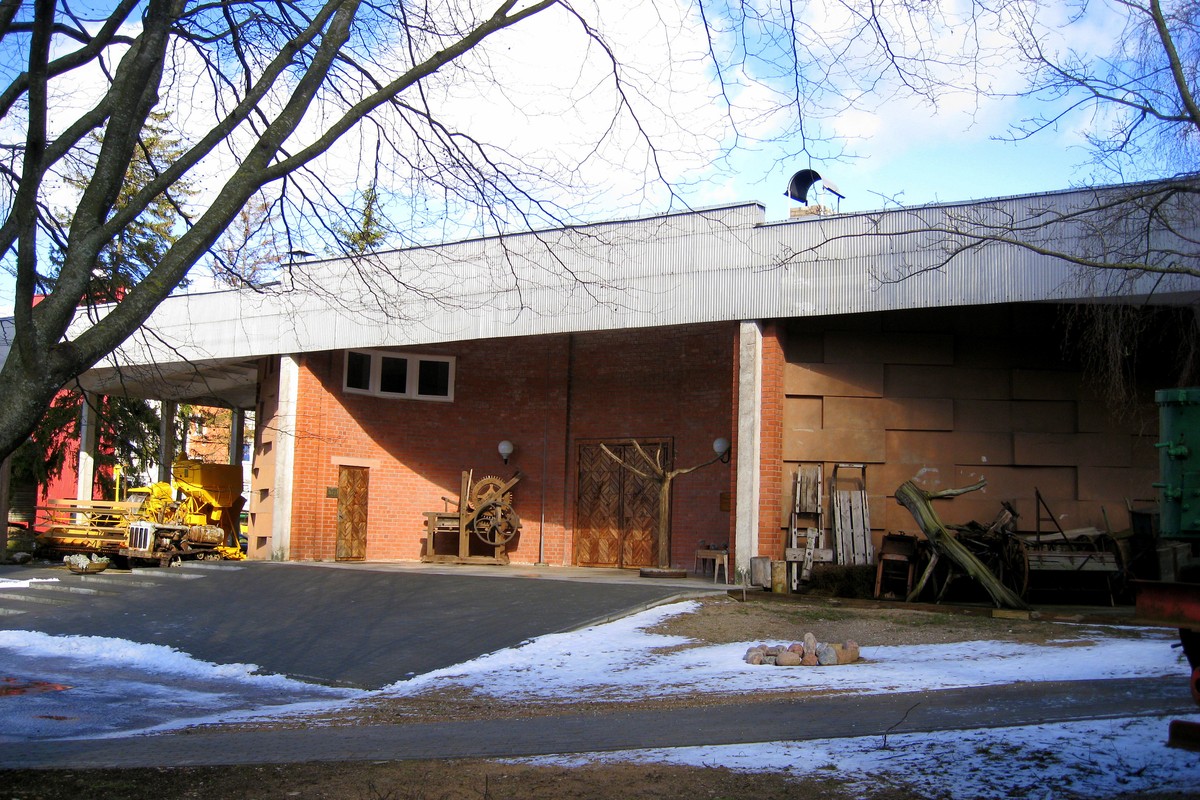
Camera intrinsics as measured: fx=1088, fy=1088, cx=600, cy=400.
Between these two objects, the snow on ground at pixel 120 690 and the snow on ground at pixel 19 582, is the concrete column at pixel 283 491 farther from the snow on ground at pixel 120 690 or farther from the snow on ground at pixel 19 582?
the snow on ground at pixel 120 690

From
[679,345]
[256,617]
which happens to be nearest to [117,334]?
[256,617]

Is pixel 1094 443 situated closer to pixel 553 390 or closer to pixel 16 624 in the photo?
pixel 553 390

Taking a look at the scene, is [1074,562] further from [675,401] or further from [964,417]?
[675,401]

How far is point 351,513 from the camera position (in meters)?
21.4

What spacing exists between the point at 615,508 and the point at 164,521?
896 cm

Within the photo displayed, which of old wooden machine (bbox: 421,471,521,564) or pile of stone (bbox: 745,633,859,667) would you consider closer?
pile of stone (bbox: 745,633,859,667)

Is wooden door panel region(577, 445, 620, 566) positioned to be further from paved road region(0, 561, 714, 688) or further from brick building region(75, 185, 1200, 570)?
paved road region(0, 561, 714, 688)

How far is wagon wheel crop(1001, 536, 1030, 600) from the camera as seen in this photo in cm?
1416

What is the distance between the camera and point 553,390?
71.6ft

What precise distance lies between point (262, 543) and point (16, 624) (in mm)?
5259

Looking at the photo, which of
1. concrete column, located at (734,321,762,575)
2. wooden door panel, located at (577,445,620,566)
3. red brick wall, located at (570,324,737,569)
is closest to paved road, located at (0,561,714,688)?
concrete column, located at (734,321,762,575)

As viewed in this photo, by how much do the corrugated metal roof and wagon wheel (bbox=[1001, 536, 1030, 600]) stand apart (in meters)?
3.18

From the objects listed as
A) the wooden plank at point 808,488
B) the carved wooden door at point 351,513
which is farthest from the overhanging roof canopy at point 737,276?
the carved wooden door at point 351,513

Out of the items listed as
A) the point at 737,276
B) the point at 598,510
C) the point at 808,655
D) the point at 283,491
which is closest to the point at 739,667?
the point at 808,655
